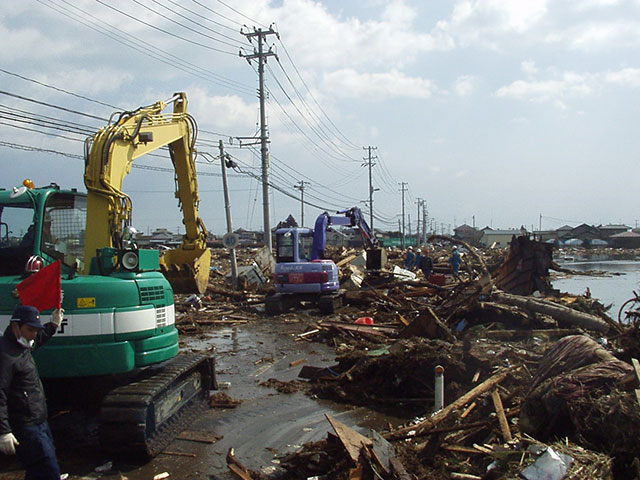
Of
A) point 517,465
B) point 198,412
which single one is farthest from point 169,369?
point 517,465

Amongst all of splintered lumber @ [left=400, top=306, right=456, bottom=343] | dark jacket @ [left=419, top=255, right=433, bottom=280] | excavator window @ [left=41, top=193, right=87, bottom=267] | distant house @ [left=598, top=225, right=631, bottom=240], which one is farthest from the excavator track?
distant house @ [left=598, top=225, right=631, bottom=240]

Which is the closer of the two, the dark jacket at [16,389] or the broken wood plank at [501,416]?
the dark jacket at [16,389]

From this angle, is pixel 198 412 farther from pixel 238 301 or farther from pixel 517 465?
pixel 238 301

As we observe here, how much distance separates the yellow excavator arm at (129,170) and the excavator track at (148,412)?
5.74 ft

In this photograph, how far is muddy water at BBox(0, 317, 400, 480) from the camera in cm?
598

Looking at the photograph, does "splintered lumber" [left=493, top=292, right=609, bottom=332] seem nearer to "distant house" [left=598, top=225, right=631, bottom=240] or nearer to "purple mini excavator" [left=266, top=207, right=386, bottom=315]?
"purple mini excavator" [left=266, top=207, right=386, bottom=315]

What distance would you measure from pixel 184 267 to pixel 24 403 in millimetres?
8126

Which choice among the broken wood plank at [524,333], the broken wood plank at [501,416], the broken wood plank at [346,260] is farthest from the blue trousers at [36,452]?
the broken wood plank at [346,260]

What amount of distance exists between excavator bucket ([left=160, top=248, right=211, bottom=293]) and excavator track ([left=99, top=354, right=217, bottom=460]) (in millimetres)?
5315

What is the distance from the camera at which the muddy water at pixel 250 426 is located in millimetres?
5980

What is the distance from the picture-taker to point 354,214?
2236cm

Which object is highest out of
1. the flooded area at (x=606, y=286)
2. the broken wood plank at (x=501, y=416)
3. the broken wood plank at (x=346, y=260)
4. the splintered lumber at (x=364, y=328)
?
the broken wood plank at (x=346, y=260)

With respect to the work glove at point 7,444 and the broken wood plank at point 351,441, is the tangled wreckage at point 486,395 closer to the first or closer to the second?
the broken wood plank at point 351,441

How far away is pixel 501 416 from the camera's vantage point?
5.80 metres
